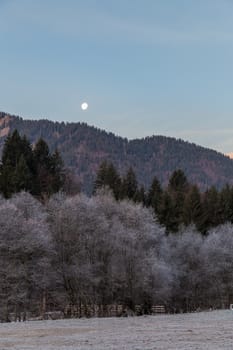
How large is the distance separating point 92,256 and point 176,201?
42.7 m

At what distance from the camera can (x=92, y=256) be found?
2618 inches

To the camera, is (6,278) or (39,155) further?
(39,155)

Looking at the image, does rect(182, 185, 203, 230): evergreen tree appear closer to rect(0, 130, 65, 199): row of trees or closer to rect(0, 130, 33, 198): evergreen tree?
rect(0, 130, 65, 199): row of trees

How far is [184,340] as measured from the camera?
27469 mm

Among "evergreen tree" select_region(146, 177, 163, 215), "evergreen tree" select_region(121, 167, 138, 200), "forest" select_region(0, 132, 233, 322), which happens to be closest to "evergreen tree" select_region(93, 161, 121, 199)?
"evergreen tree" select_region(121, 167, 138, 200)

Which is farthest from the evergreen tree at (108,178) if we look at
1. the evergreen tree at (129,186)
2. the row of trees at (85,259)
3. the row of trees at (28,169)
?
the row of trees at (85,259)

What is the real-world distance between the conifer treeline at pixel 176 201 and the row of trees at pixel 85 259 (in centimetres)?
1870

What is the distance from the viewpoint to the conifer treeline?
10200 cm

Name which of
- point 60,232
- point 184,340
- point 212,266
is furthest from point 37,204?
point 184,340

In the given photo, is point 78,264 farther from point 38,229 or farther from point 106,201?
point 106,201

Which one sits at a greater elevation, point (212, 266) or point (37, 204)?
point (37, 204)

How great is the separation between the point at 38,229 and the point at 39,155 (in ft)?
140

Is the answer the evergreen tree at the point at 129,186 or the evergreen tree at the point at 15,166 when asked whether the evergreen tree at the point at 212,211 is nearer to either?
the evergreen tree at the point at 129,186

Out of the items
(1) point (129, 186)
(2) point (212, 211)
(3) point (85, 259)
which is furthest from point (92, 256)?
(2) point (212, 211)
